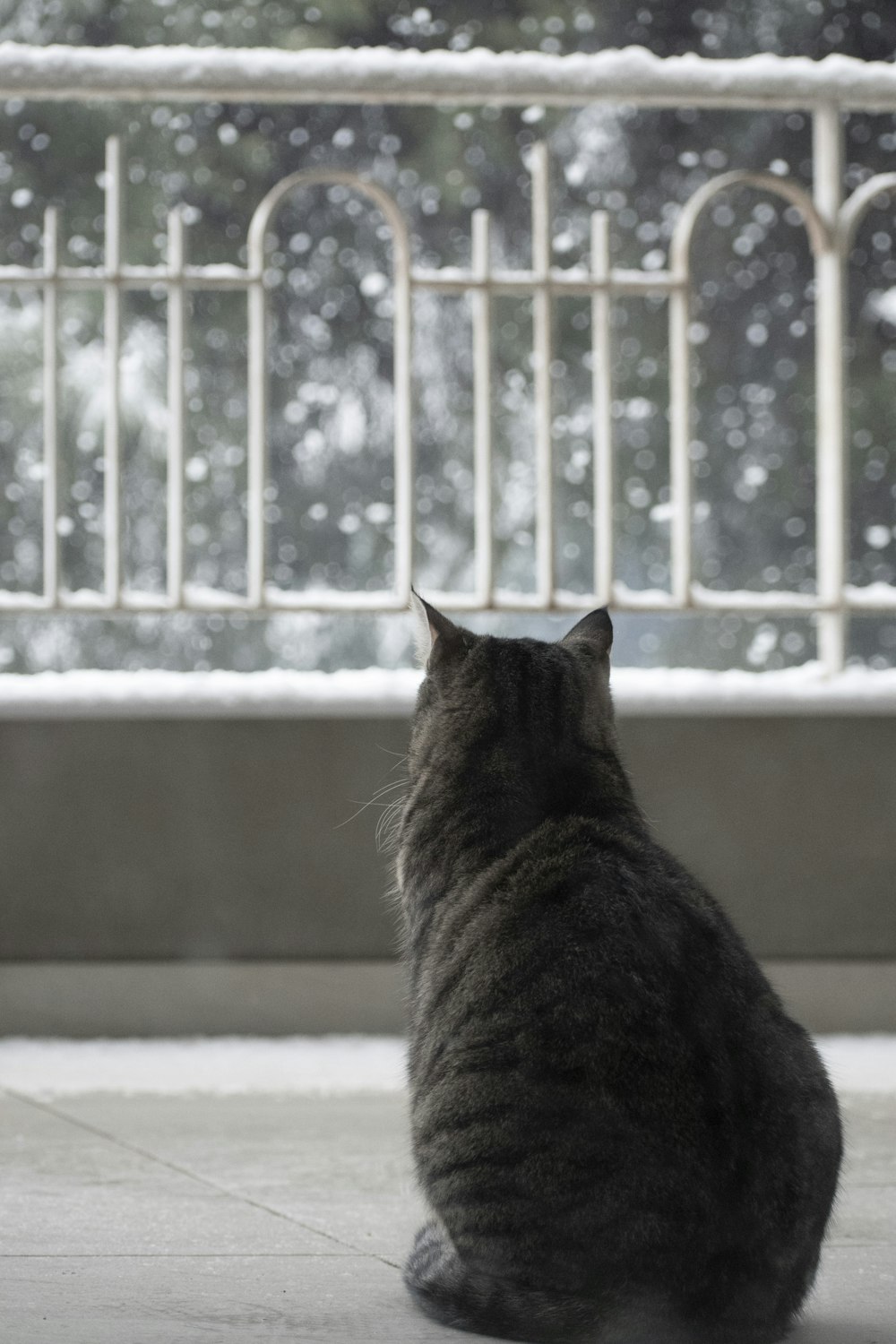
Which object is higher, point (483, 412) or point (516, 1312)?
point (483, 412)

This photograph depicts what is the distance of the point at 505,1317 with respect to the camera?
4.72ft

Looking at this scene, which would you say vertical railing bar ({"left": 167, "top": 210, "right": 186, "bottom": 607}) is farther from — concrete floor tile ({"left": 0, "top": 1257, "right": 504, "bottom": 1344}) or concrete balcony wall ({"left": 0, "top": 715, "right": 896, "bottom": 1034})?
concrete floor tile ({"left": 0, "top": 1257, "right": 504, "bottom": 1344})

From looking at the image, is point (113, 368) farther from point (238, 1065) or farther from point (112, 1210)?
point (112, 1210)

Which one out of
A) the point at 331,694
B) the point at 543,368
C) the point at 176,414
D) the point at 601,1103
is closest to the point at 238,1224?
the point at 601,1103

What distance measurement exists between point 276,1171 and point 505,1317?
0.77 meters

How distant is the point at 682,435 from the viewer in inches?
124

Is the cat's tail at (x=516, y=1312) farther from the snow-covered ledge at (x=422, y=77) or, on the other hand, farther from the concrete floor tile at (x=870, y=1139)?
the snow-covered ledge at (x=422, y=77)

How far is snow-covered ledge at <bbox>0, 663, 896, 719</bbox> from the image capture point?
9.96 ft

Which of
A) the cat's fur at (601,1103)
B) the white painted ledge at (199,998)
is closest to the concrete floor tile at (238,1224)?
the cat's fur at (601,1103)

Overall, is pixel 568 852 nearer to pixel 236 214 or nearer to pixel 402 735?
pixel 402 735

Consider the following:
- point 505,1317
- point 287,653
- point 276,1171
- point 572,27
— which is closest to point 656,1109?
point 505,1317

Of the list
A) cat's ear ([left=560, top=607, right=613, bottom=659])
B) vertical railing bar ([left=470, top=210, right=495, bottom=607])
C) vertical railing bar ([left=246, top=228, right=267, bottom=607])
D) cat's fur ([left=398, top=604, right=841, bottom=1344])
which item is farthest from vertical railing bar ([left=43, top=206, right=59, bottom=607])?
cat's fur ([left=398, top=604, right=841, bottom=1344])

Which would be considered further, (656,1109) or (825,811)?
(825,811)

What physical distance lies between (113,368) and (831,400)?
1378 millimetres
